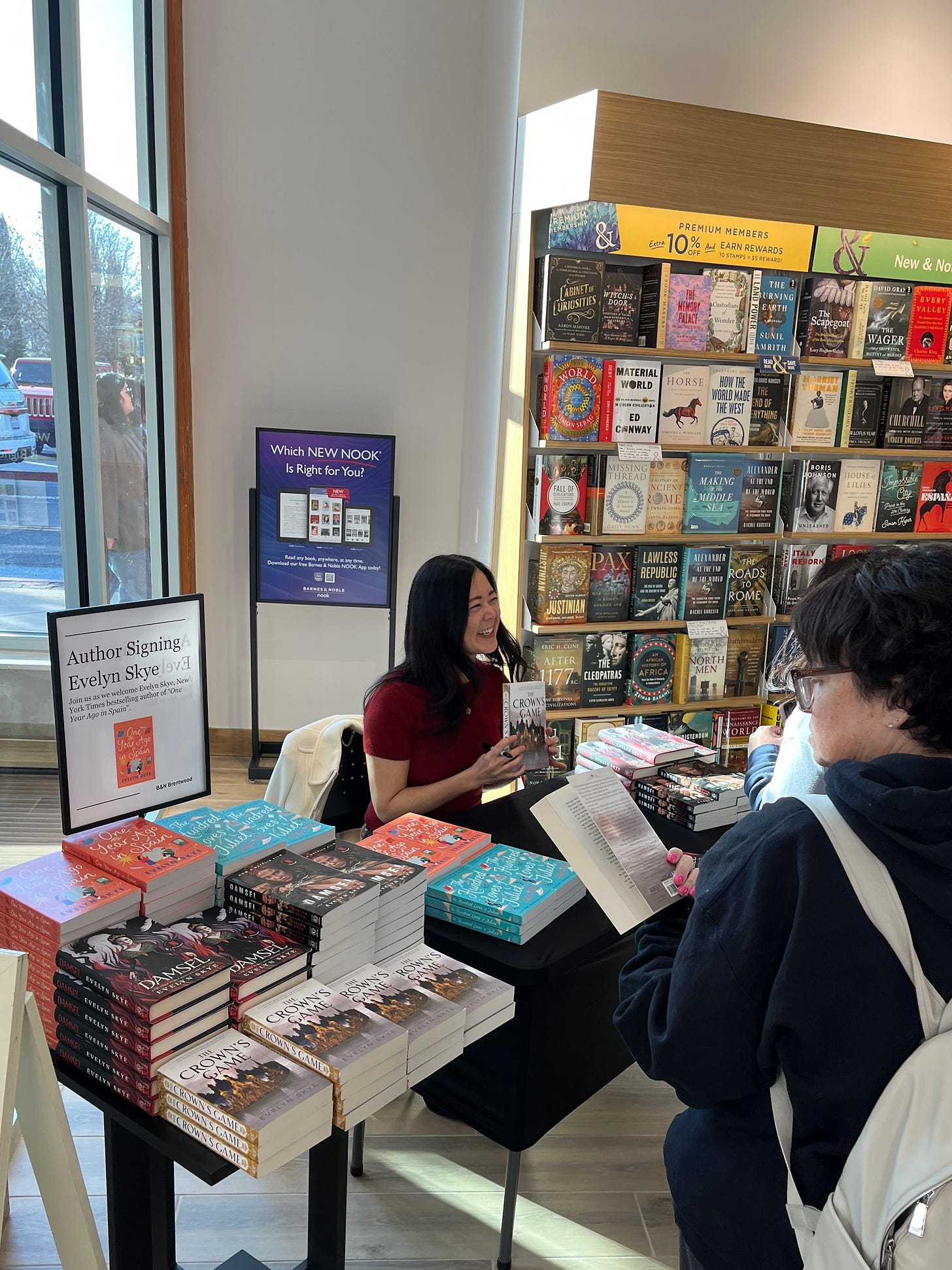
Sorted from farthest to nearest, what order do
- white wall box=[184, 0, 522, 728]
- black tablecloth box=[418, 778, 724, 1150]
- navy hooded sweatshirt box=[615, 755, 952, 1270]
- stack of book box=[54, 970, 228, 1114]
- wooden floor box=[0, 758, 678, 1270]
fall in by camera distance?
white wall box=[184, 0, 522, 728], wooden floor box=[0, 758, 678, 1270], black tablecloth box=[418, 778, 724, 1150], stack of book box=[54, 970, 228, 1114], navy hooded sweatshirt box=[615, 755, 952, 1270]

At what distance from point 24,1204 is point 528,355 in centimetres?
304

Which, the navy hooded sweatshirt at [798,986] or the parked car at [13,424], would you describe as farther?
the parked car at [13,424]

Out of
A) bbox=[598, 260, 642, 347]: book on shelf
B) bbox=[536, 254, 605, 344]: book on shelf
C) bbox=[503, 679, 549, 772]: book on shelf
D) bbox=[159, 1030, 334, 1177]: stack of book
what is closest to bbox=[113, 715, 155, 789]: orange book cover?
bbox=[159, 1030, 334, 1177]: stack of book

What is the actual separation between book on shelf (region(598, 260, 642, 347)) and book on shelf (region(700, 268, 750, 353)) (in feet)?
1.09

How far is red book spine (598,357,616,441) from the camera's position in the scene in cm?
359

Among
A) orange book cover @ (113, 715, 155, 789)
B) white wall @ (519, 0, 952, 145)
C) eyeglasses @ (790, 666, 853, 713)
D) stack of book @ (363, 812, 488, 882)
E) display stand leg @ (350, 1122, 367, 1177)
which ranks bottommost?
display stand leg @ (350, 1122, 367, 1177)

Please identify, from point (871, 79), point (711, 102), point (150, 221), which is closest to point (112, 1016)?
point (150, 221)

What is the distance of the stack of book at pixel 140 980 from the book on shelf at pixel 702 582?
296 cm

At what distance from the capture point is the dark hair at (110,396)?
12.5 feet

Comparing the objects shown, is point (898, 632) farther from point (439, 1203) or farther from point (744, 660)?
point (744, 660)

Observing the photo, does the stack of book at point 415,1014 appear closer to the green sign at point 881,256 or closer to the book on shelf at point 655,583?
the book on shelf at point 655,583

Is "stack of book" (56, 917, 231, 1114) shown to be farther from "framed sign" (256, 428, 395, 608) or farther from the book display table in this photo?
"framed sign" (256, 428, 395, 608)

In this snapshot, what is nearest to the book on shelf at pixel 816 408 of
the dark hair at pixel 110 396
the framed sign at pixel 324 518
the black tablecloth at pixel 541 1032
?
the framed sign at pixel 324 518

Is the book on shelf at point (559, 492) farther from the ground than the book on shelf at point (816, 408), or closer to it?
closer to it
